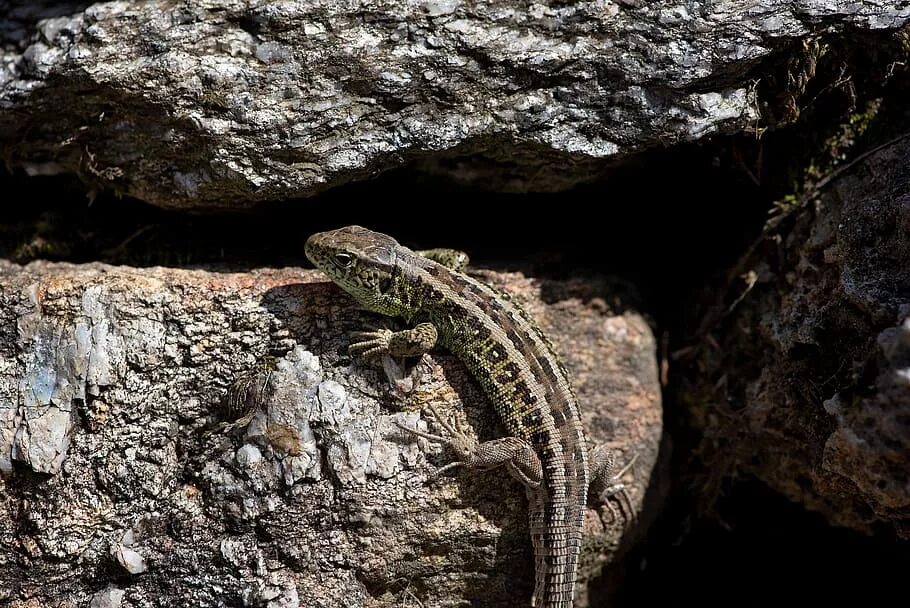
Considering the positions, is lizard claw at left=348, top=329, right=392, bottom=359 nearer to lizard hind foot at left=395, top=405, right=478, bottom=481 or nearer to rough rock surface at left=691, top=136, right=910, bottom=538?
lizard hind foot at left=395, top=405, right=478, bottom=481

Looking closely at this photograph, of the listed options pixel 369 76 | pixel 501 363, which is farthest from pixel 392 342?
pixel 369 76

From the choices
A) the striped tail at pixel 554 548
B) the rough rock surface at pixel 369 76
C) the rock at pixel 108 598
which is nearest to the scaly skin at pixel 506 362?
the striped tail at pixel 554 548

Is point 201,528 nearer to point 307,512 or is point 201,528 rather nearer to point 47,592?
point 307,512

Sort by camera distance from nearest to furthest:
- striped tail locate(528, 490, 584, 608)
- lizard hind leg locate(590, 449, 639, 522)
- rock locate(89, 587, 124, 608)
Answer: rock locate(89, 587, 124, 608)
striped tail locate(528, 490, 584, 608)
lizard hind leg locate(590, 449, 639, 522)

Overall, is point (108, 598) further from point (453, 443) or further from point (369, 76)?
point (369, 76)

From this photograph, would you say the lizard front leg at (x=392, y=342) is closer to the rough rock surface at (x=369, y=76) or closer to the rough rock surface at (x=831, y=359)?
the rough rock surface at (x=369, y=76)

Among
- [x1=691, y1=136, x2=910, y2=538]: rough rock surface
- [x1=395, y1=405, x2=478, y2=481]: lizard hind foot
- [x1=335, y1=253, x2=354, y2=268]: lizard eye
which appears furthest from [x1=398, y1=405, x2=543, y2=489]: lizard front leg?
[x1=691, y1=136, x2=910, y2=538]: rough rock surface
